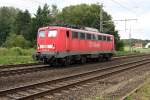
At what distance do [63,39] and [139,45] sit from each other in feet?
531

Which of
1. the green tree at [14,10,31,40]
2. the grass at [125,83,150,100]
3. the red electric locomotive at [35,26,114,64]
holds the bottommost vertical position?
the grass at [125,83,150,100]

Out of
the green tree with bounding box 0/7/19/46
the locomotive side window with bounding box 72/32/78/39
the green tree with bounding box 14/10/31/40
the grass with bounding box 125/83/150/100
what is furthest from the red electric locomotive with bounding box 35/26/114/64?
the green tree with bounding box 0/7/19/46

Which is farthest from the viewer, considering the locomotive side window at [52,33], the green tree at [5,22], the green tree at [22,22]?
the green tree at [5,22]

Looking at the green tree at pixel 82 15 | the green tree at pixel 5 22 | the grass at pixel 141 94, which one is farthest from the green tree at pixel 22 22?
the grass at pixel 141 94

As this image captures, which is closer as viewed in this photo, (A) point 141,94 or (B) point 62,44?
(A) point 141,94

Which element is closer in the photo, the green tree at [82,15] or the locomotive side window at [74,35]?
the locomotive side window at [74,35]

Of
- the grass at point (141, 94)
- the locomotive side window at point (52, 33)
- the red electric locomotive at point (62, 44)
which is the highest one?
the locomotive side window at point (52, 33)

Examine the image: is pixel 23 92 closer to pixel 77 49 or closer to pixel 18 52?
pixel 77 49

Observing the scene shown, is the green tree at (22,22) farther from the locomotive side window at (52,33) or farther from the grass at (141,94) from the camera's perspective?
the grass at (141,94)

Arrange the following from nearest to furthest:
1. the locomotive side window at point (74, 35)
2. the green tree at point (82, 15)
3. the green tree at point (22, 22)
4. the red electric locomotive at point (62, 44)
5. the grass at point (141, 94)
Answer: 1. the grass at point (141, 94)
2. the red electric locomotive at point (62, 44)
3. the locomotive side window at point (74, 35)
4. the green tree at point (82, 15)
5. the green tree at point (22, 22)

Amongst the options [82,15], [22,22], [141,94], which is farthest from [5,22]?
[141,94]

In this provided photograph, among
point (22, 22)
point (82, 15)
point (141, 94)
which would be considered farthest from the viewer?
point (22, 22)

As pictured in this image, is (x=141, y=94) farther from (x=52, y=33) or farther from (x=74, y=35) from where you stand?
(x=74, y=35)

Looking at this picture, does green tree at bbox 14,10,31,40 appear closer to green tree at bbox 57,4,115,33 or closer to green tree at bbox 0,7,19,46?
green tree at bbox 0,7,19,46
